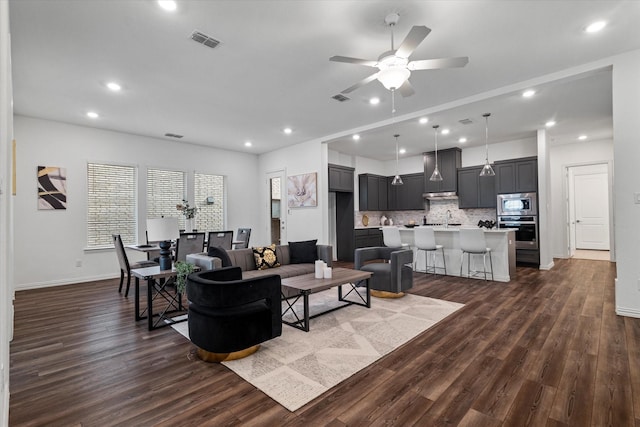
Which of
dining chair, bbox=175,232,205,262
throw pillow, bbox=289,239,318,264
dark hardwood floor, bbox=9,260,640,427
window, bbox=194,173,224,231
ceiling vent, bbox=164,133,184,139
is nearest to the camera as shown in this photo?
dark hardwood floor, bbox=9,260,640,427

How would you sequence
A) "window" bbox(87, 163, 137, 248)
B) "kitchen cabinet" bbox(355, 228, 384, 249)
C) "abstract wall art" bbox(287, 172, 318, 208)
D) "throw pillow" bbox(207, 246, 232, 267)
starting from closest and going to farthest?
"throw pillow" bbox(207, 246, 232, 267)
"window" bbox(87, 163, 137, 248)
"abstract wall art" bbox(287, 172, 318, 208)
"kitchen cabinet" bbox(355, 228, 384, 249)

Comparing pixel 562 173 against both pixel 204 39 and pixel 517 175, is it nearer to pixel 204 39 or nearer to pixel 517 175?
pixel 517 175

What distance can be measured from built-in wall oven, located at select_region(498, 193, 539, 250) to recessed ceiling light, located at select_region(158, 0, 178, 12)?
294 inches

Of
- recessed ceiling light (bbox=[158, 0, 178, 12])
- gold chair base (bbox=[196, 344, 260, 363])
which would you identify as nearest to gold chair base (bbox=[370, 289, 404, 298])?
gold chair base (bbox=[196, 344, 260, 363])

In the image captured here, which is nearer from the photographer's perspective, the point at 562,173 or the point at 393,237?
the point at 393,237

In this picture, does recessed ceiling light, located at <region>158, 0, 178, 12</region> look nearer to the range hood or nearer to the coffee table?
the coffee table

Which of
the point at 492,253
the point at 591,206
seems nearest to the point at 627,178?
the point at 492,253

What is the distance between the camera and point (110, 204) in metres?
6.43

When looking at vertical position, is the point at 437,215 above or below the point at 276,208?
below

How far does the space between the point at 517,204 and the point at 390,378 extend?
21.3ft

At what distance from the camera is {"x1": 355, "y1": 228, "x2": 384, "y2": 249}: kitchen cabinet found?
8.60 m

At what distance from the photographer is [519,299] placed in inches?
175

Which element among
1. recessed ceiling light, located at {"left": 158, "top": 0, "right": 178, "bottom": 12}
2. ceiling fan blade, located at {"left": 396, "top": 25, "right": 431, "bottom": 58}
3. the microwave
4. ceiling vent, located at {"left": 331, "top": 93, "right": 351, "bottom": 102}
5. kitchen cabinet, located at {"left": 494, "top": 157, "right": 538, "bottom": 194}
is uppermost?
recessed ceiling light, located at {"left": 158, "top": 0, "right": 178, "bottom": 12}

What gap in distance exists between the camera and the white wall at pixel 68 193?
17.9 feet
